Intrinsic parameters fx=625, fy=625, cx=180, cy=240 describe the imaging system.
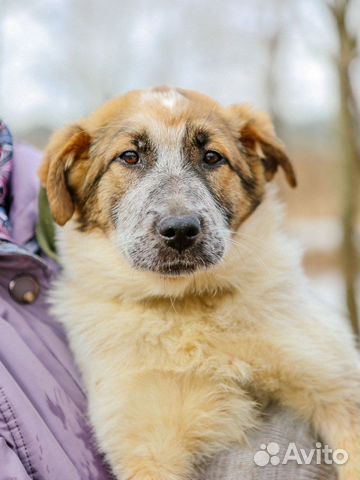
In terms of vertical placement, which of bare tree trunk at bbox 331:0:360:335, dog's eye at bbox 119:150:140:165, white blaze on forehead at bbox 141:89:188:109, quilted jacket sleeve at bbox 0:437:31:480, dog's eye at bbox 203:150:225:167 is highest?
white blaze on forehead at bbox 141:89:188:109

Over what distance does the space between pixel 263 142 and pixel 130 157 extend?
27.9 inches

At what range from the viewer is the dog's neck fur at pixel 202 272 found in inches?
113

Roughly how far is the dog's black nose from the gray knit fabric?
31.3 inches

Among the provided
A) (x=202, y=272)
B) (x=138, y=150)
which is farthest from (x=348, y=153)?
(x=202, y=272)

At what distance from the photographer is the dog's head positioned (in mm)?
2797

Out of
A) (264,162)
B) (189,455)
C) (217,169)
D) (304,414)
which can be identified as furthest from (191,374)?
(264,162)

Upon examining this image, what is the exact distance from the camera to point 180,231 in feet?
8.56

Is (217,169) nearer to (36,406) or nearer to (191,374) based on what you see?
(191,374)

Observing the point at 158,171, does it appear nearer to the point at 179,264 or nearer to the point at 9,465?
the point at 179,264

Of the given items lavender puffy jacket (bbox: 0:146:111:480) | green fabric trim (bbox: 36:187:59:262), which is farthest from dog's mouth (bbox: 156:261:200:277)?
green fabric trim (bbox: 36:187:59:262)

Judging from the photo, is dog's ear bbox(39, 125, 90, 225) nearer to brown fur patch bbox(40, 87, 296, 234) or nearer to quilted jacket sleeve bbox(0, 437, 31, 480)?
brown fur patch bbox(40, 87, 296, 234)

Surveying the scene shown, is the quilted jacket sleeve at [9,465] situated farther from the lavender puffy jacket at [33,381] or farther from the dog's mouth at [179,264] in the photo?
the dog's mouth at [179,264]

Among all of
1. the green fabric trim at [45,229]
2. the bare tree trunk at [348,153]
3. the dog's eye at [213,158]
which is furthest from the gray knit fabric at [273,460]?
the bare tree trunk at [348,153]

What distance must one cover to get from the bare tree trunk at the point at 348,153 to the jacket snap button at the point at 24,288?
3.68m
